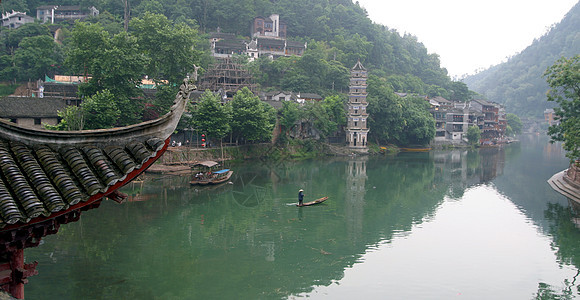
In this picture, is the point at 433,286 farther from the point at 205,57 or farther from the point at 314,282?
the point at 205,57

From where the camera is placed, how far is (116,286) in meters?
13.6

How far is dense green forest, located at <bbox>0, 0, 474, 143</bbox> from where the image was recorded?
36812 mm

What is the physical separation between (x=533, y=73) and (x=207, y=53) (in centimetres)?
10934

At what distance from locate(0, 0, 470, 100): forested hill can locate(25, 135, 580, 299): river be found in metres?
33.3

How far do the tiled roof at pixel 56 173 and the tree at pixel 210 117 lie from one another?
3166 centimetres

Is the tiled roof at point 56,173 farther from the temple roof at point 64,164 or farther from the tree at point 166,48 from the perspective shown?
the tree at point 166,48

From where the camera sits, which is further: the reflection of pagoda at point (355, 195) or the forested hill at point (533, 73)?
the forested hill at point (533, 73)

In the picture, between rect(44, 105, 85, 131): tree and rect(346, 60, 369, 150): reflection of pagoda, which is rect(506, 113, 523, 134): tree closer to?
rect(346, 60, 369, 150): reflection of pagoda

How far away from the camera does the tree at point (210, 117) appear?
128 feet

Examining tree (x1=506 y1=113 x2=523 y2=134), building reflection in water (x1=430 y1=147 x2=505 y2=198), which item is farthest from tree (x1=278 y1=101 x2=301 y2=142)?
tree (x1=506 y1=113 x2=523 y2=134)

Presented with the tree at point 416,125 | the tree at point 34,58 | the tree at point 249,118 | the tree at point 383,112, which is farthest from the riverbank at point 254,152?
the tree at point 34,58

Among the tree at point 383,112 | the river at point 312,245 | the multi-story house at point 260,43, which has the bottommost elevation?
the river at point 312,245

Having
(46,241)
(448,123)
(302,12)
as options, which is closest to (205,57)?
(302,12)

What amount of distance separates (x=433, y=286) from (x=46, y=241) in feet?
47.5
